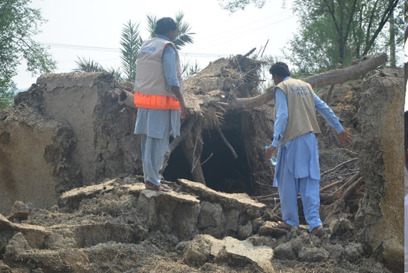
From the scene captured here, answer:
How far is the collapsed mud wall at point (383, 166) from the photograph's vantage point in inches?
189

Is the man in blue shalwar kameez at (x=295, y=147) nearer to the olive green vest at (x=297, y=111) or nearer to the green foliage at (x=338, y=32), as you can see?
the olive green vest at (x=297, y=111)

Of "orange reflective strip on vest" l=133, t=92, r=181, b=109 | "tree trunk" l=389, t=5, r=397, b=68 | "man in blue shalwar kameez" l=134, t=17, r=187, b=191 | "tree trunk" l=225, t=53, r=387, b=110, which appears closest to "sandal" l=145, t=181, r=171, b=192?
"man in blue shalwar kameez" l=134, t=17, r=187, b=191

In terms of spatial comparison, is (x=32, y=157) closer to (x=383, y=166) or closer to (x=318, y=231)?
(x=318, y=231)

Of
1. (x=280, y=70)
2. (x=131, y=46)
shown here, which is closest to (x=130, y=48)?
(x=131, y=46)

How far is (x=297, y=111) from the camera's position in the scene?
18.1 feet

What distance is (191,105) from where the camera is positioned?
7.59 metres

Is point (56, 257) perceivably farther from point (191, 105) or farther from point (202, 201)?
point (191, 105)

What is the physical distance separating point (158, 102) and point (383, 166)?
2213 millimetres

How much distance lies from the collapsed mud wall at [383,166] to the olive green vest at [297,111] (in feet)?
1.89

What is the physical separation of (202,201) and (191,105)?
2.08 metres

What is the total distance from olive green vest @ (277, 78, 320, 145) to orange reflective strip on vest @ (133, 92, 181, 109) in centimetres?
106

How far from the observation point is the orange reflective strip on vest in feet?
18.9

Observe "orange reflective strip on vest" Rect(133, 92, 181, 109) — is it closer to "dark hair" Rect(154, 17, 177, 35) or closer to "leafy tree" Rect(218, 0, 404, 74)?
"dark hair" Rect(154, 17, 177, 35)

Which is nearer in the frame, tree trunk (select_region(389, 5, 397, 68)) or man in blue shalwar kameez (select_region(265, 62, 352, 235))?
man in blue shalwar kameez (select_region(265, 62, 352, 235))
